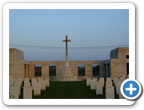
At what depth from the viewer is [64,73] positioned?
23484 millimetres

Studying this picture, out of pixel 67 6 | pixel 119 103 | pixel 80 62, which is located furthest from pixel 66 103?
pixel 80 62

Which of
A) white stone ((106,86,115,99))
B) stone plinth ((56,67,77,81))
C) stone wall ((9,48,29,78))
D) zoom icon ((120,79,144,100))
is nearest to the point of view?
zoom icon ((120,79,144,100))

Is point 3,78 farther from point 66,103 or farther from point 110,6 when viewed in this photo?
point 110,6

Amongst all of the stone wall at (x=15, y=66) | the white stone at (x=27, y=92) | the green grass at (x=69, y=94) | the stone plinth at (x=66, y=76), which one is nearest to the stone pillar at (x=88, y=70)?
the stone plinth at (x=66, y=76)

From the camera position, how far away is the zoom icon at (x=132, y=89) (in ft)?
16.6

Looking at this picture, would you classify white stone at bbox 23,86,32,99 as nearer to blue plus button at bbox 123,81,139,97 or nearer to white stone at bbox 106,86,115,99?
white stone at bbox 106,86,115,99

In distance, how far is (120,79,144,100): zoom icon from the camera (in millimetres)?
5047

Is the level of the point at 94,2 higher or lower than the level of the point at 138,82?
higher

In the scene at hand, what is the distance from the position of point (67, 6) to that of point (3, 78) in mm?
3248

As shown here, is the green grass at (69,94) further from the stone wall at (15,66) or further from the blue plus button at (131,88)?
the stone wall at (15,66)

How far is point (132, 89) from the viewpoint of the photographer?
5.13m

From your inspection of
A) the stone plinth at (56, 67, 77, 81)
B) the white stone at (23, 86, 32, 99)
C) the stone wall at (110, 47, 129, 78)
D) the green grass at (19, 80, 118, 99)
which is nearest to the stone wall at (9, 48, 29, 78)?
the stone plinth at (56, 67, 77, 81)

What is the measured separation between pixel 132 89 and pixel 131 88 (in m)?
0.04

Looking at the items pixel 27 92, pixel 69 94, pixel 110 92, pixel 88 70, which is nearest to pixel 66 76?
pixel 88 70
